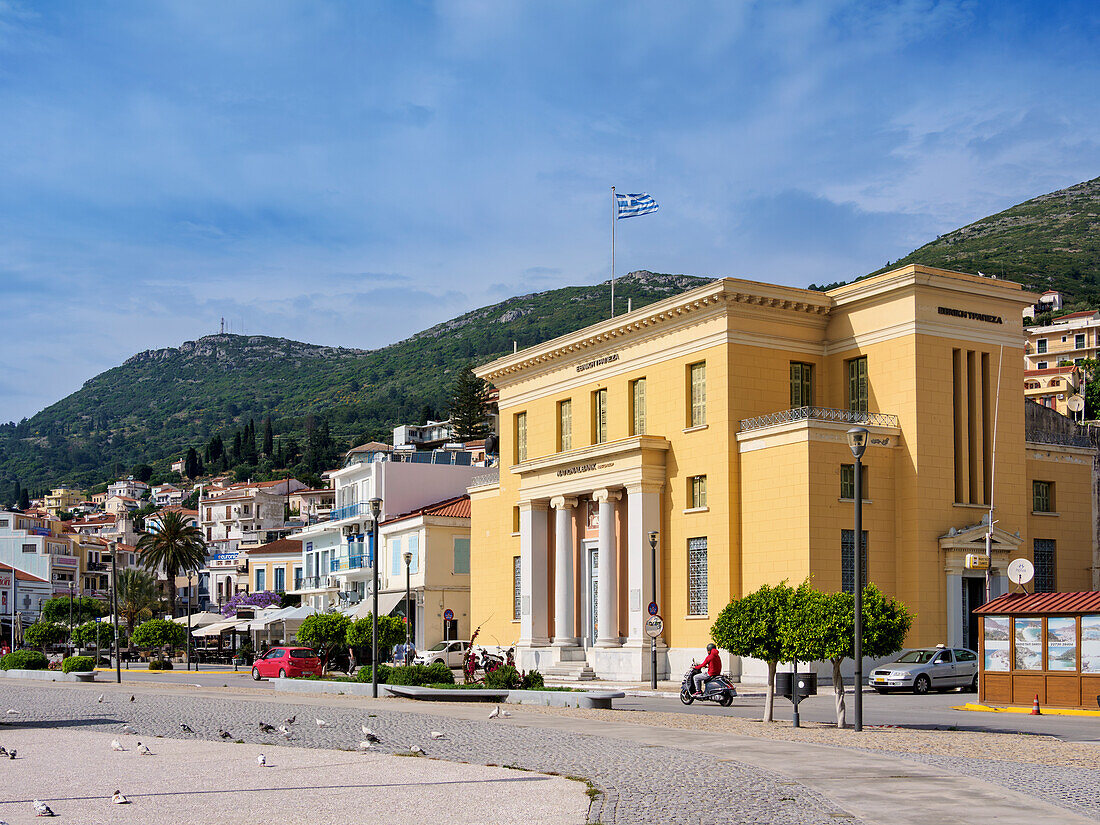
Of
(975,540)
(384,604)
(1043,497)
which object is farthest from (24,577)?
(975,540)

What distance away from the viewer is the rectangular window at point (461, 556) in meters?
60.1

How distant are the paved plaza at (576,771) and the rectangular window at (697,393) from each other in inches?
728

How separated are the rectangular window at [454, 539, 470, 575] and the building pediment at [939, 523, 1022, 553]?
90.2 feet

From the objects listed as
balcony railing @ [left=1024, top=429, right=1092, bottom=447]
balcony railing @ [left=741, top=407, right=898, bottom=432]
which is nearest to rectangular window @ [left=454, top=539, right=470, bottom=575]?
balcony railing @ [left=741, top=407, right=898, bottom=432]

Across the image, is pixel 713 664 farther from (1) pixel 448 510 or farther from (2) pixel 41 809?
(1) pixel 448 510

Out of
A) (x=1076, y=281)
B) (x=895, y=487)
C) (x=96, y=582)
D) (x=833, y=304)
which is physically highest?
(x=1076, y=281)

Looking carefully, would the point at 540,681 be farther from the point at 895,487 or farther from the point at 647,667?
the point at 895,487

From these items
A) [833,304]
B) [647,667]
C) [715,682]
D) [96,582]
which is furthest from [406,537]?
[96,582]

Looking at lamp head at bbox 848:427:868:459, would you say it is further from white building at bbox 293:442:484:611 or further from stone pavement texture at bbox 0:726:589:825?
white building at bbox 293:442:484:611

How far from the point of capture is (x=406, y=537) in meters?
61.5

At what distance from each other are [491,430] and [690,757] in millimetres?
109231

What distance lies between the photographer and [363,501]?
68688 millimetres

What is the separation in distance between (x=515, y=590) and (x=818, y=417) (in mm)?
18732

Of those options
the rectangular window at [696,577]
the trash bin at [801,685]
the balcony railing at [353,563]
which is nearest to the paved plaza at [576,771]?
the trash bin at [801,685]
